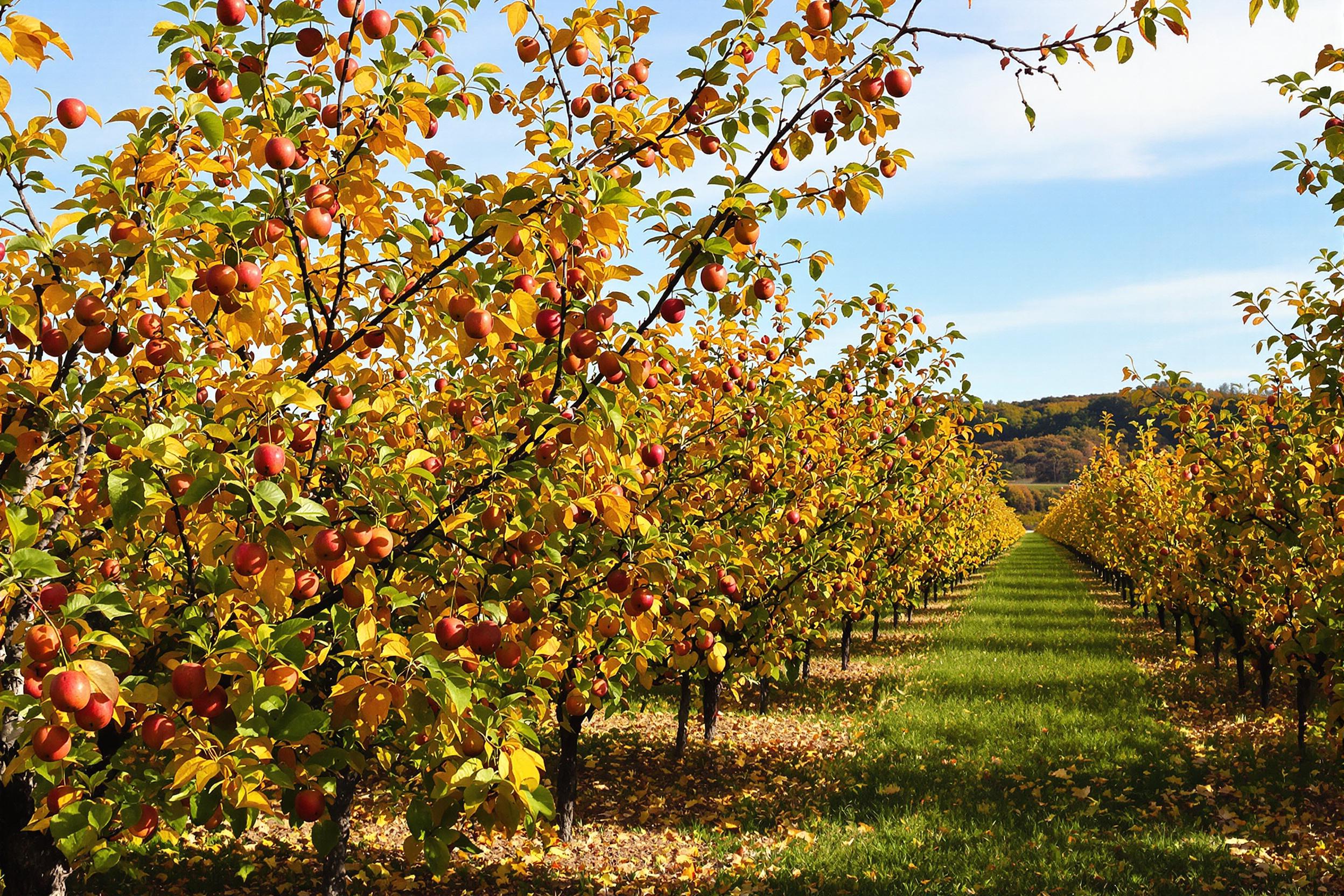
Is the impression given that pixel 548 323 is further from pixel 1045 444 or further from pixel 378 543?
pixel 1045 444

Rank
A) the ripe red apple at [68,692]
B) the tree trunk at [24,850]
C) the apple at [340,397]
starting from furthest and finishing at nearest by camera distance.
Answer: the tree trunk at [24,850] < the apple at [340,397] < the ripe red apple at [68,692]

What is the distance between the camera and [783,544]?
6.95 metres

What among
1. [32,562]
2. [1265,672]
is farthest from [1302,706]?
[32,562]

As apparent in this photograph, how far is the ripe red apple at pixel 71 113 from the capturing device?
254 cm

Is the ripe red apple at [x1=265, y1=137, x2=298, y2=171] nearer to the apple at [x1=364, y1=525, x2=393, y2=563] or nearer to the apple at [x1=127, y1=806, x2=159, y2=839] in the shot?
the apple at [x1=364, y1=525, x2=393, y2=563]

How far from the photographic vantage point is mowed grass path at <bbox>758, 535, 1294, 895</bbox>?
5359 mm

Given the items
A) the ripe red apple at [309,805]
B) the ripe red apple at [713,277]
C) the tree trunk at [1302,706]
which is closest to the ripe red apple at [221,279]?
the ripe red apple at [713,277]

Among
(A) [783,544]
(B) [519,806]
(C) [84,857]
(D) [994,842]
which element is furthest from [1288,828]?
(C) [84,857]

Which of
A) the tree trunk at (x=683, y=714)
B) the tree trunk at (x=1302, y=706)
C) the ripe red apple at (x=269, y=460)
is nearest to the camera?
the ripe red apple at (x=269, y=460)

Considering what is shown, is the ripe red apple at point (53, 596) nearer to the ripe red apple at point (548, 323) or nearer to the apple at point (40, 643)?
the apple at point (40, 643)

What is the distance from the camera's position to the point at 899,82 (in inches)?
108

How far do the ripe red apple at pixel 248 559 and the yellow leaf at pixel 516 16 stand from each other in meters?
2.03

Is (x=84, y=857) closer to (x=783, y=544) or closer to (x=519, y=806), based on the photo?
(x=519, y=806)

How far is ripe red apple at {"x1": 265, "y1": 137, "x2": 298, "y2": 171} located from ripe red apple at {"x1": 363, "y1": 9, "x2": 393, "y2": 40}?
2.16ft
